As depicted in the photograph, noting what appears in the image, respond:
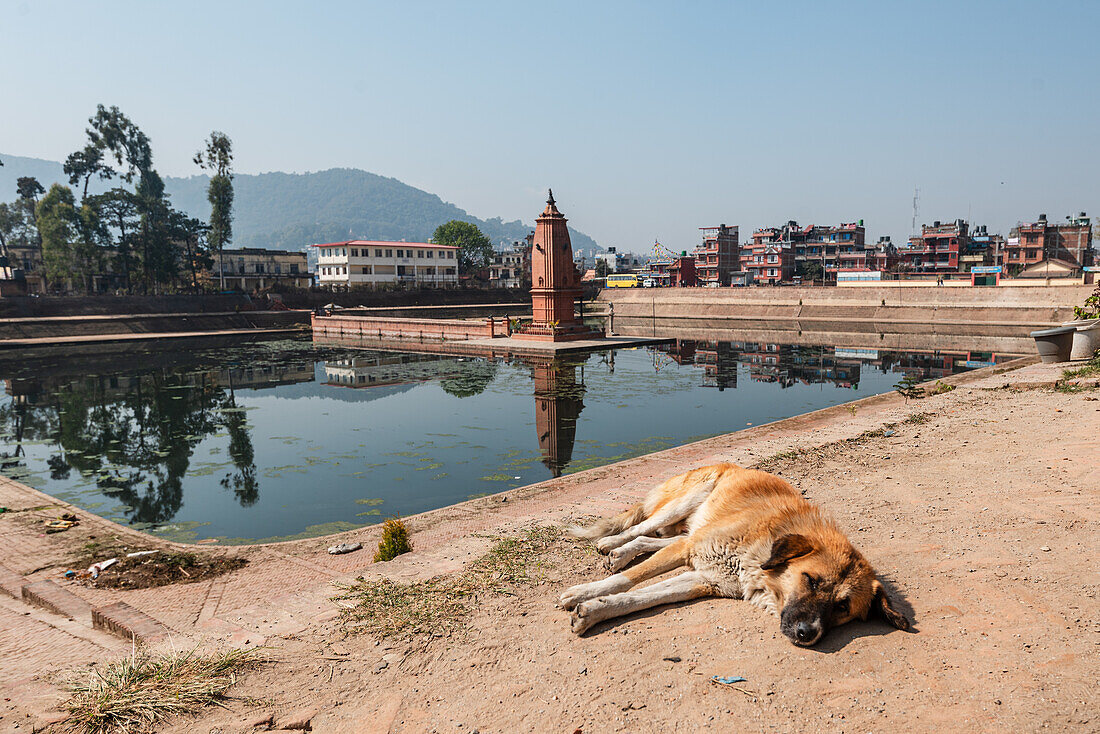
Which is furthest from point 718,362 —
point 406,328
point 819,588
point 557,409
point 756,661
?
point 756,661

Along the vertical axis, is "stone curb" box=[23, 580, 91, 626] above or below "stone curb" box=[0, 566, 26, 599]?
above

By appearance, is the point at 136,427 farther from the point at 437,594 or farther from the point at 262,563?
the point at 437,594

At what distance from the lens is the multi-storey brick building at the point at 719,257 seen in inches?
3644

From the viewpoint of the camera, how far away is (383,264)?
74.1 meters

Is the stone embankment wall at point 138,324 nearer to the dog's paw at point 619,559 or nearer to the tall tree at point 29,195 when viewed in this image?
the tall tree at point 29,195

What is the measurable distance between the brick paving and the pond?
4.79 ft

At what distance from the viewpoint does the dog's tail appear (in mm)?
5603

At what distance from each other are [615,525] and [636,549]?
851mm

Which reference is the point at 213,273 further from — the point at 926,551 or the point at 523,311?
the point at 926,551

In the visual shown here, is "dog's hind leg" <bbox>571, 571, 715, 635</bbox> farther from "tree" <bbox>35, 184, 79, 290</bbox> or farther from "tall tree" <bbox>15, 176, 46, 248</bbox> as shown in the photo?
"tall tree" <bbox>15, 176, 46, 248</bbox>

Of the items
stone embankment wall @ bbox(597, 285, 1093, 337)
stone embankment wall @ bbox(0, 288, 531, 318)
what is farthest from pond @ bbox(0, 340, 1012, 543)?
stone embankment wall @ bbox(0, 288, 531, 318)

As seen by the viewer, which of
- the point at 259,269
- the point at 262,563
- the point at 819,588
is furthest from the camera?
the point at 259,269

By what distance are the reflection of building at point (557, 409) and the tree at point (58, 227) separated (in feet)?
139

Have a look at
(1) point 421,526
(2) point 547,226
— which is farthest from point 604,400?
(2) point 547,226
